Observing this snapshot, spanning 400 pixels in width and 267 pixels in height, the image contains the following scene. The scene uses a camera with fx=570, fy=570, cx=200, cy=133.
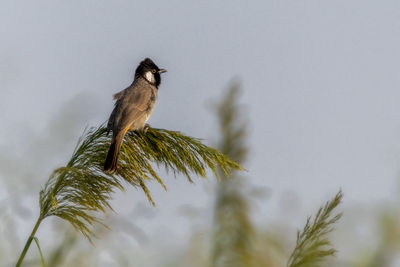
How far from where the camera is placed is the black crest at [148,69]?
279 inches

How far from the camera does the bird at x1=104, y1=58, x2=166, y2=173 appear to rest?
3.77m

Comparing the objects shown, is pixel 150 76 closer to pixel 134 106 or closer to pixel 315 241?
pixel 134 106

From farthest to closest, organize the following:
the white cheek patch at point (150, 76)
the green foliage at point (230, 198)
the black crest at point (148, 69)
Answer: the black crest at point (148, 69) < the white cheek patch at point (150, 76) < the green foliage at point (230, 198)

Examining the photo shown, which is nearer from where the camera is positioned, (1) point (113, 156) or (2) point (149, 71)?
(1) point (113, 156)

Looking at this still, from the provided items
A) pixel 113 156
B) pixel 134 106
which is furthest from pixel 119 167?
pixel 134 106

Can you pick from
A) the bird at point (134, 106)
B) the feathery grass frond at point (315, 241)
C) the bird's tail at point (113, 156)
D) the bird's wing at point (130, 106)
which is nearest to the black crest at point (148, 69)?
the bird at point (134, 106)

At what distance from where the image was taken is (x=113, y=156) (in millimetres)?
3635

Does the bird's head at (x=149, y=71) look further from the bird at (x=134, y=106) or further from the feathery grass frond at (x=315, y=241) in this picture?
the feathery grass frond at (x=315, y=241)

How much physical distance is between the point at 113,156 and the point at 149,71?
3572 millimetres

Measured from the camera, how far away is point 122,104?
5.57 m

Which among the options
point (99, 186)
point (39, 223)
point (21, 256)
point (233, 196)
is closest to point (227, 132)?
point (233, 196)

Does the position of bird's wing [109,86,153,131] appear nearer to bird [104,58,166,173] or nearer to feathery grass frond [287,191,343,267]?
bird [104,58,166,173]

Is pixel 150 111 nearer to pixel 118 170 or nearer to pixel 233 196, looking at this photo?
pixel 233 196

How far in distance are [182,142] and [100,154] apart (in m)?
0.54
